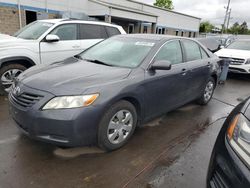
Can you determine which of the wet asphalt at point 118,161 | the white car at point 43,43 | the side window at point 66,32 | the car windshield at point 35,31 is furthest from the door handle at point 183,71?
the car windshield at point 35,31

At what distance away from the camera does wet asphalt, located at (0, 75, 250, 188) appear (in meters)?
2.43

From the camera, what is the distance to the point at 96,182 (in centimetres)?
242

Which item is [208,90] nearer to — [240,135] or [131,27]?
[240,135]

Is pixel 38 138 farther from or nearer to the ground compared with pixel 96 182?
farther from the ground

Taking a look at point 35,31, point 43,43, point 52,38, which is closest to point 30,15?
point 35,31

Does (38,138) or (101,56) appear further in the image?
(101,56)

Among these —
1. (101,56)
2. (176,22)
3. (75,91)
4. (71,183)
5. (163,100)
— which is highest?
(176,22)

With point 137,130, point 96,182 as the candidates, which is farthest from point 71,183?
point 137,130

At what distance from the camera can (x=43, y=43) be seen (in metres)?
5.09

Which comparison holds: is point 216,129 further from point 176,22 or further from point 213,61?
point 176,22

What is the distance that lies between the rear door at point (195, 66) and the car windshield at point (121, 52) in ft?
3.28

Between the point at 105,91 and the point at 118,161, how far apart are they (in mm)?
939

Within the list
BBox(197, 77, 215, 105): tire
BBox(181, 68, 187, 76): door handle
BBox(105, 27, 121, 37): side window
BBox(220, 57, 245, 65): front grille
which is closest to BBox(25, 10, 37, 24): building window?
BBox(105, 27, 121, 37): side window

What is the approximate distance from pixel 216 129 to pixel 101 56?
2443mm
